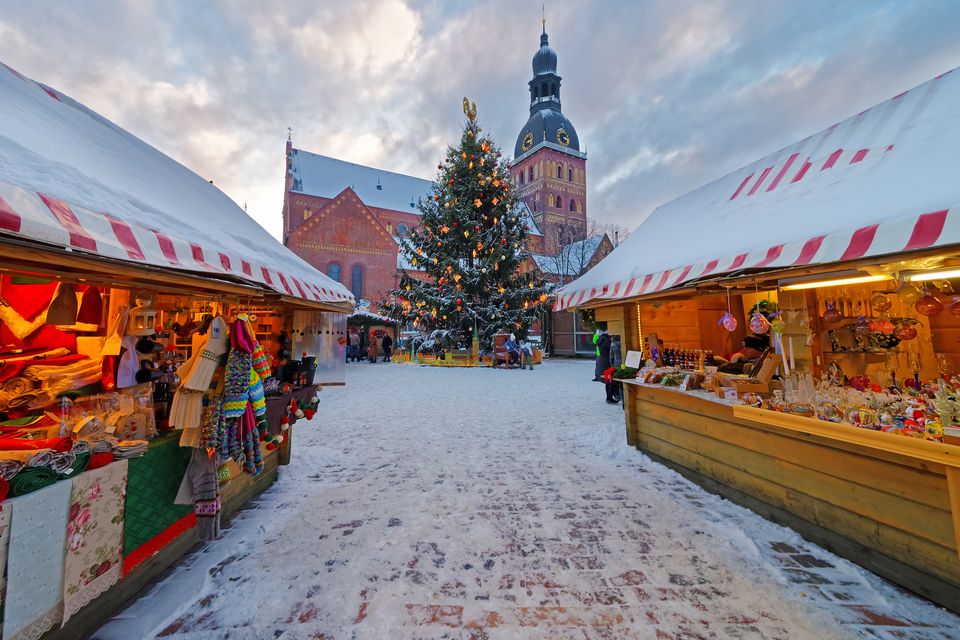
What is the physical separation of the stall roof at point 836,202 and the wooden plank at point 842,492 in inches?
65.8

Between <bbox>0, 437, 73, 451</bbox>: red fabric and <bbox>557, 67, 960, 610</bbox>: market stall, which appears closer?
<bbox>0, 437, 73, 451</bbox>: red fabric

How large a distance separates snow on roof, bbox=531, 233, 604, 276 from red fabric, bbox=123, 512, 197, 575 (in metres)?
26.3

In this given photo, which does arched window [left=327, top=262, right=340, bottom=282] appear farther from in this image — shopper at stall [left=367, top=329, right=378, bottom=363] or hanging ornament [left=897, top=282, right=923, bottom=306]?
hanging ornament [left=897, top=282, right=923, bottom=306]

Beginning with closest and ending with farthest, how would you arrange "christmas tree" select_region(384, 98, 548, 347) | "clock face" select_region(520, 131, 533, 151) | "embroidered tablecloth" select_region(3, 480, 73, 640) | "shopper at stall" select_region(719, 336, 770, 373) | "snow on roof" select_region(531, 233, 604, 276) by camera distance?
"embroidered tablecloth" select_region(3, 480, 73, 640) → "shopper at stall" select_region(719, 336, 770, 373) → "christmas tree" select_region(384, 98, 548, 347) → "snow on roof" select_region(531, 233, 604, 276) → "clock face" select_region(520, 131, 533, 151)

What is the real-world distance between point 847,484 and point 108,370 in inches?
239

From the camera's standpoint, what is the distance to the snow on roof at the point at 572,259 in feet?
→ 91.7

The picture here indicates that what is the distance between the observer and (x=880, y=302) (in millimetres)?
3744

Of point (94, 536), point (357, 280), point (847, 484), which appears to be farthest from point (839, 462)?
point (357, 280)

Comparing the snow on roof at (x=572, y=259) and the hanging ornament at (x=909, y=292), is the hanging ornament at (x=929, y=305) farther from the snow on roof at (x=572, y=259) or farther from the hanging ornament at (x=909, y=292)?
the snow on roof at (x=572, y=259)

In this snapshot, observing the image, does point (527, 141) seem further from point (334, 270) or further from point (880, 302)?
point (880, 302)

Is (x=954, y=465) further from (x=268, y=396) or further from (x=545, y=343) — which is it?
(x=545, y=343)

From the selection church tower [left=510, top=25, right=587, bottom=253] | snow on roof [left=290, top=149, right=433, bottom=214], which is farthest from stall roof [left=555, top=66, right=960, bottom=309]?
church tower [left=510, top=25, right=587, bottom=253]

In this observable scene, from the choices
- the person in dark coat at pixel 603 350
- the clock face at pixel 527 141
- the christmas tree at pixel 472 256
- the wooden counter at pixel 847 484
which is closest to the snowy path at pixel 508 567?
the wooden counter at pixel 847 484

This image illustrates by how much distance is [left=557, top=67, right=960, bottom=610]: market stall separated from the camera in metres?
2.28
